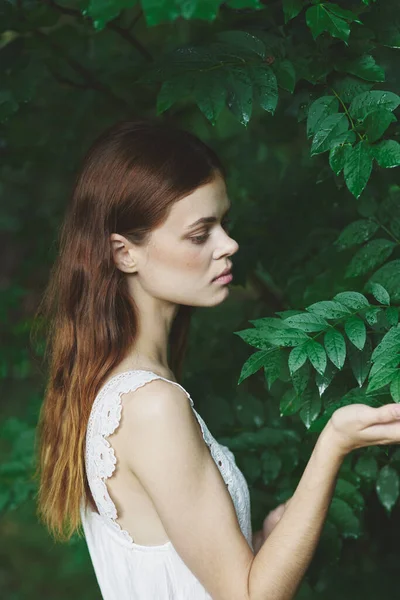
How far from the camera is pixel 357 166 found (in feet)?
5.43

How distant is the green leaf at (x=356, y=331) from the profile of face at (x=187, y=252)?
315mm

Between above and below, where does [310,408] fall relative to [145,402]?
below

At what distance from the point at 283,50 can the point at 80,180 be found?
0.51 metres

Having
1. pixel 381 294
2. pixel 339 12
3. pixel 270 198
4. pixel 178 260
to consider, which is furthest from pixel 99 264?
pixel 270 198

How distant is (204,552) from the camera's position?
1653 mm

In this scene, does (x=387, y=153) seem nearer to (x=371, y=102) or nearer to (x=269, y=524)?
(x=371, y=102)

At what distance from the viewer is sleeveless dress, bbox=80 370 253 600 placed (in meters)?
1.79

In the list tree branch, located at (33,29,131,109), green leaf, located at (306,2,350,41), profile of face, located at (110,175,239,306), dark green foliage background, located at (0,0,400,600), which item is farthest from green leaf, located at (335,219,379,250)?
tree branch, located at (33,29,131,109)

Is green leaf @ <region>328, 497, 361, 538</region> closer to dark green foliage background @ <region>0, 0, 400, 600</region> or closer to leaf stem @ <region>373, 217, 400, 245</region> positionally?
dark green foliage background @ <region>0, 0, 400, 600</region>

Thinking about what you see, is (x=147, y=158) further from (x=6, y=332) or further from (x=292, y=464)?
(x=6, y=332)

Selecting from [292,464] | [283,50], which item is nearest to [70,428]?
[292,464]

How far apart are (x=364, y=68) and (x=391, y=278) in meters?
0.44

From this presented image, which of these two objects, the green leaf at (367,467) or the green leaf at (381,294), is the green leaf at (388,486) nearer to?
the green leaf at (367,467)

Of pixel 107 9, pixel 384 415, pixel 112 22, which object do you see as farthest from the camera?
pixel 112 22
